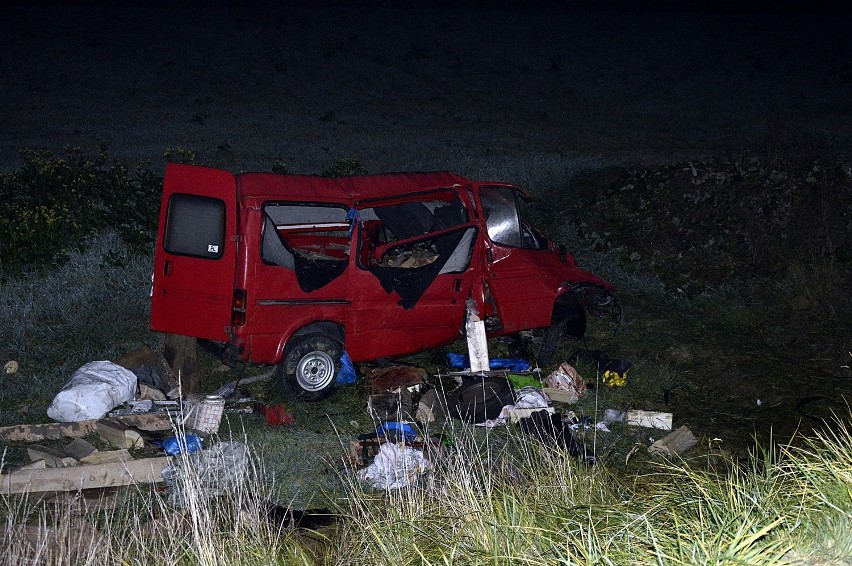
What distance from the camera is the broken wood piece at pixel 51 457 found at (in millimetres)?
6820

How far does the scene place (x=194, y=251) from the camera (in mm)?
7938

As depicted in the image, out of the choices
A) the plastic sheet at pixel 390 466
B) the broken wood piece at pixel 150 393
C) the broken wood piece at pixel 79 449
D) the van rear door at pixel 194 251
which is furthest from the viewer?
the broken wood piece at pixel 150 393

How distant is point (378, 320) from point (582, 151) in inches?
580

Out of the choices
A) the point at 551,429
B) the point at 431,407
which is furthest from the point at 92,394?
the point at 551,429

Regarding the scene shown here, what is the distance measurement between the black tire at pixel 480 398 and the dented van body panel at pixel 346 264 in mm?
936

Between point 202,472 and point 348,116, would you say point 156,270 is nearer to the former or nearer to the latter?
point 202,472

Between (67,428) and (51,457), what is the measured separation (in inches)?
22.8

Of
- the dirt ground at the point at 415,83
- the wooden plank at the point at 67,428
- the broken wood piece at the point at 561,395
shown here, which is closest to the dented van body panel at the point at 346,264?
the wooden plank at the point at 67,428

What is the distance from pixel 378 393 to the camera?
8.59 meters

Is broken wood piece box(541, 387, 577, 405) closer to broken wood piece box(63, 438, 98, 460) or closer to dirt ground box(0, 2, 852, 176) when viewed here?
broken wood piece box(63, 438, 98, 460)

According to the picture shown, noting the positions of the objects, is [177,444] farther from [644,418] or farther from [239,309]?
[644,418]

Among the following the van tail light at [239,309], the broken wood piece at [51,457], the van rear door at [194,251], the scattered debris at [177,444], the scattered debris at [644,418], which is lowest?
the broken wood piece at [51,457]

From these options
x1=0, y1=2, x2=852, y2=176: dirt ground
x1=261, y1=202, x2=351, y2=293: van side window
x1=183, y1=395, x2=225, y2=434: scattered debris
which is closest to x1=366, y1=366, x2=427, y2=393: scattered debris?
x1=261, y1=202, x2=351, y2=293: van side window

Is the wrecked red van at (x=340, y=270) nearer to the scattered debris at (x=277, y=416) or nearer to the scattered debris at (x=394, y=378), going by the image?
the scattered debris at (x=394, y=378)
